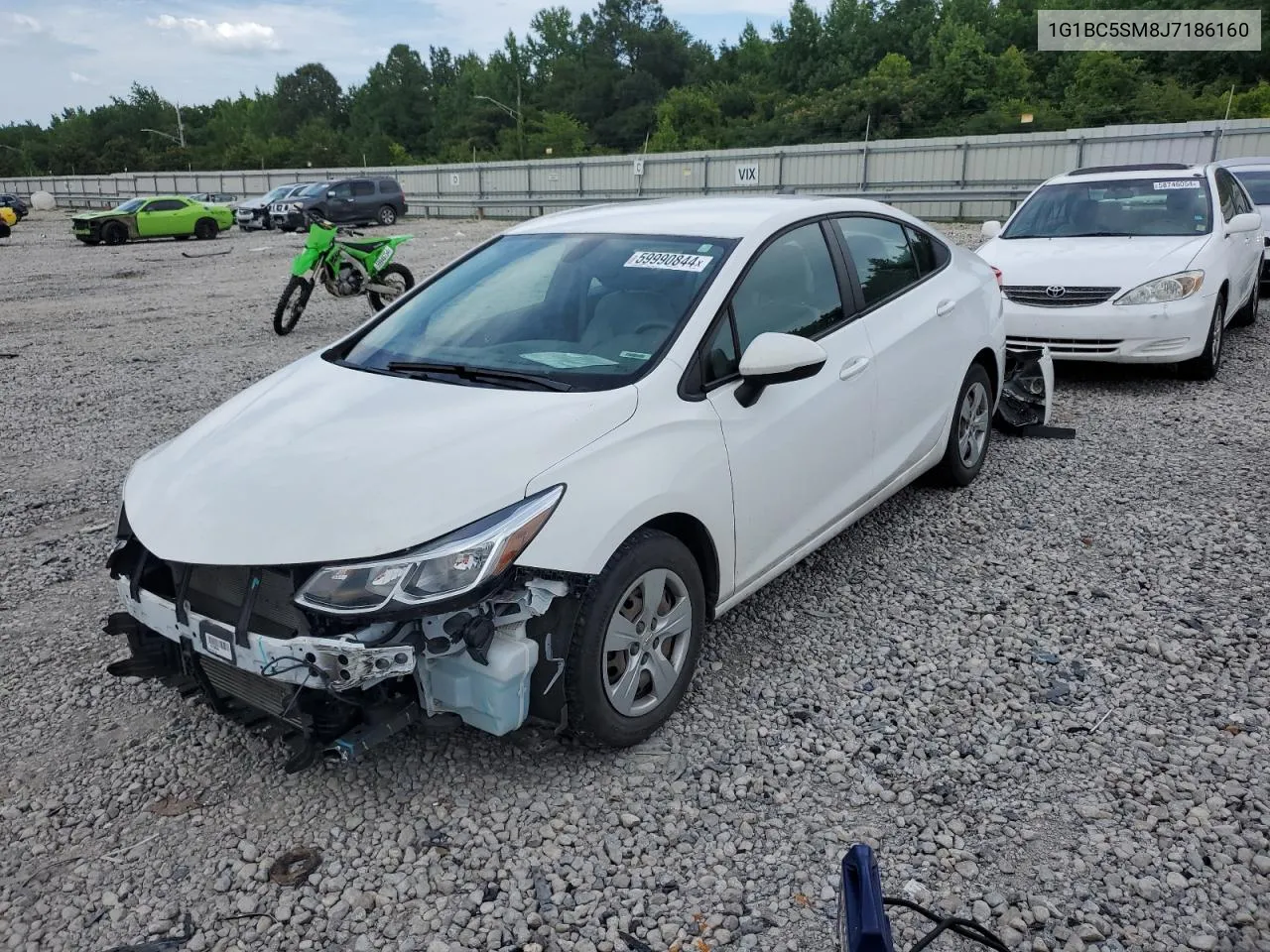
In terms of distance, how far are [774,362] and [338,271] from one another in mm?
9716

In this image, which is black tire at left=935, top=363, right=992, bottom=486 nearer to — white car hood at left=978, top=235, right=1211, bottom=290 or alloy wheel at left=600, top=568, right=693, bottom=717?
alloy wheel at left=600, top=568, right=693, bottom=717

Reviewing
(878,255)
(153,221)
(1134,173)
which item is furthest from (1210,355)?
(153,221)

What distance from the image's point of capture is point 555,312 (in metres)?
3.81

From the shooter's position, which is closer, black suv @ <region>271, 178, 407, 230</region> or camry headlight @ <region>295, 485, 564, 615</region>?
camry headlight @ <region>295, 485, 564, 615</region>

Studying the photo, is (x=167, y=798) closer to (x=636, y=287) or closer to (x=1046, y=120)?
(x=636, y=287)

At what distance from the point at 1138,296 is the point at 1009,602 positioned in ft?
13.7

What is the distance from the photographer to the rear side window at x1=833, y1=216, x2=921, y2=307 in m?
4.36

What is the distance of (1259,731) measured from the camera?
10.4 feet

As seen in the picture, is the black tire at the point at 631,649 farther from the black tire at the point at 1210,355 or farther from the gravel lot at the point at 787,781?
the black tire at the point at 1210,355

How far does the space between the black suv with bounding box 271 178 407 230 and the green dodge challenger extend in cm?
206

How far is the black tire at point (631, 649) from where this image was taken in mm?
2842

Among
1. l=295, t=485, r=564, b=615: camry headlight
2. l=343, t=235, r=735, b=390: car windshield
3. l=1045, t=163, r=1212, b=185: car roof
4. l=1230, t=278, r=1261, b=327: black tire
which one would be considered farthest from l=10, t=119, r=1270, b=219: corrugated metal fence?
l=295, t=485, r=564, b=615: camry headlight

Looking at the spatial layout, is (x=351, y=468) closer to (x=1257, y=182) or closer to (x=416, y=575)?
(x=416, y=575)

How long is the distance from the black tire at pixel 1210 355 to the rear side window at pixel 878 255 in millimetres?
3955
